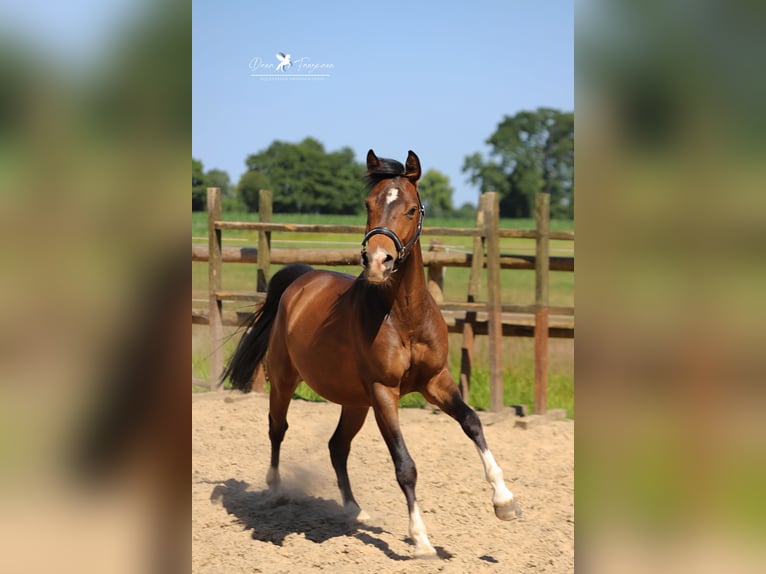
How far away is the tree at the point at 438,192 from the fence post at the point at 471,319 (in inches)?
1805

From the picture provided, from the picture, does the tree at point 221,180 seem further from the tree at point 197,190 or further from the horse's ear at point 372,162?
the horse's ear at point 372,162

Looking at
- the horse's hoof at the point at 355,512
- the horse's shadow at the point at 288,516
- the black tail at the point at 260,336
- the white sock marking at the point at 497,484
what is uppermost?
the black tail at the point at 260,336

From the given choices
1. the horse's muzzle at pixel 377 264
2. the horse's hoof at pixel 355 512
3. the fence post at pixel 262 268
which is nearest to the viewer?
the horse's muzzle at pixel 377 264

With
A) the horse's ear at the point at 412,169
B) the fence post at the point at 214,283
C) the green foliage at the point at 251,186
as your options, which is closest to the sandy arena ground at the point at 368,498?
the fence post at the point at 214,283

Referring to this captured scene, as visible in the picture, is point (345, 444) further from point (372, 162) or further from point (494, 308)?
point (494, 308)

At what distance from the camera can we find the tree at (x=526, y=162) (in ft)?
148

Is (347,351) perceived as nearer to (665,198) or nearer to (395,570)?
(395,570)

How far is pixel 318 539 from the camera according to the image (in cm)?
437

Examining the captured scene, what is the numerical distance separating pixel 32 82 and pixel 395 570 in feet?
10.9

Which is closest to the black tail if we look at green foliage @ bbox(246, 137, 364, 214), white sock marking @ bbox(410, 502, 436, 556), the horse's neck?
the horse's neck

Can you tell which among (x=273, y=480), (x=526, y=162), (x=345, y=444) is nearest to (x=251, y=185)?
(x=273, y=480)

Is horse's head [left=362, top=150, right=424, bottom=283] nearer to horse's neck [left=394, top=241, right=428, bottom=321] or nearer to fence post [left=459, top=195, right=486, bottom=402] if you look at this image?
horse's neck [left=394, top=241, right=428, bottom=321]

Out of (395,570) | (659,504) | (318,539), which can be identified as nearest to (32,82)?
(659,504)

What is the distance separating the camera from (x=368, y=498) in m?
5.21
